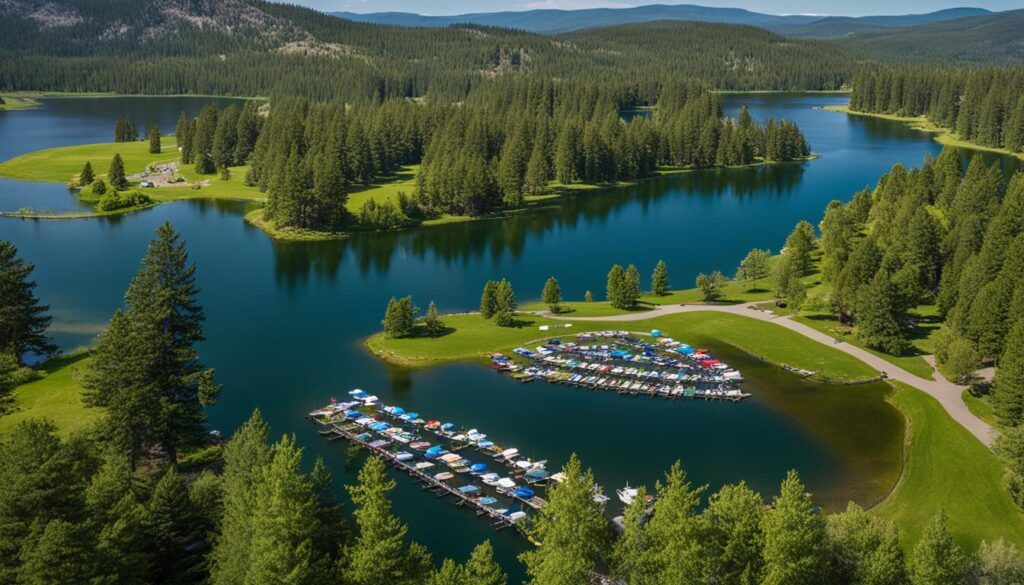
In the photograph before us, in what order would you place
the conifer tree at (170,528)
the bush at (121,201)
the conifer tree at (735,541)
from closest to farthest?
the conifer tree at (735,541) < the conifer tree at (170,528) < the bush at (121,201)

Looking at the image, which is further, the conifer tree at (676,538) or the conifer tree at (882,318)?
the conifer tree at (882,318)

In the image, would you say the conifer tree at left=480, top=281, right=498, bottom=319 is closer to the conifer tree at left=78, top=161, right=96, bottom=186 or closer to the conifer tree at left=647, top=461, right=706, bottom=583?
the conifer tree at left=647, top=461, right=706, bottom=583

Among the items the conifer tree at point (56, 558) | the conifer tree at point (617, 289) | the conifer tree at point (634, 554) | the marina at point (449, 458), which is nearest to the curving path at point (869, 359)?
the conifer tree at point (617, 289)

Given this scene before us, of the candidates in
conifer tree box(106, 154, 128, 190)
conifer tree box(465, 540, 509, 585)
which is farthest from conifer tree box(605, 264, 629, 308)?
conifer tree box(106, 154, 128, 190)

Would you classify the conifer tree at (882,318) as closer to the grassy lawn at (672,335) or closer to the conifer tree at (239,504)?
the grassy lawn at (672,335)

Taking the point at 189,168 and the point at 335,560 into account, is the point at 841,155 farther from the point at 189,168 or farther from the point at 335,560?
the point at 335,560
